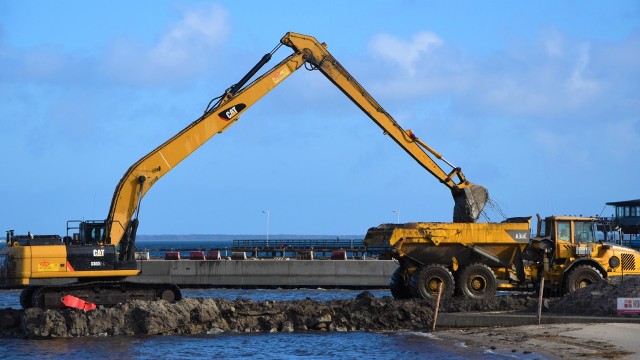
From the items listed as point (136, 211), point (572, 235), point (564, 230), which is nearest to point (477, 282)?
point (564, 230)

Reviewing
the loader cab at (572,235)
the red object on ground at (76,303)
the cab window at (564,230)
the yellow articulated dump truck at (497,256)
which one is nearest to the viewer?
the red object on ground at (76,303)

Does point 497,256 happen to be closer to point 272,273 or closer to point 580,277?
point 580,277

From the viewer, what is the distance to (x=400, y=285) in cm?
3216

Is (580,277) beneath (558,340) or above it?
above

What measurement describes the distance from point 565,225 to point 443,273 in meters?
4.32

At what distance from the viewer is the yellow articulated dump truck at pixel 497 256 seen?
101 feet

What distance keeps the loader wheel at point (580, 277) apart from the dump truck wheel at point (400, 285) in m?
4.78

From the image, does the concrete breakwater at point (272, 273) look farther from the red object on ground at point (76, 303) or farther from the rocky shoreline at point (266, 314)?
the red object on ground at point (76, 303)

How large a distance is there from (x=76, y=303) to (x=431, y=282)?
33.7 feet

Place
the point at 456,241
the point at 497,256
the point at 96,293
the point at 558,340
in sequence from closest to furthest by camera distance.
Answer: the point at 558,340 < the point at 96,293 < the point at 456,241 < the point at 497,256

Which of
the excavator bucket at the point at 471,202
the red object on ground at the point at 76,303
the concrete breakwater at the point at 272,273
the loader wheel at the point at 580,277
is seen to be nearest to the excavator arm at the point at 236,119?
the excavator bucket at the point at 471,202

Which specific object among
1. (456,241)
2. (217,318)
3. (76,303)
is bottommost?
(217,318)

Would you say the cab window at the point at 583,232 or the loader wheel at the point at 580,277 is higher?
the cab window at the point at 583,232

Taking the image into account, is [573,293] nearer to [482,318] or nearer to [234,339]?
[482,318]
